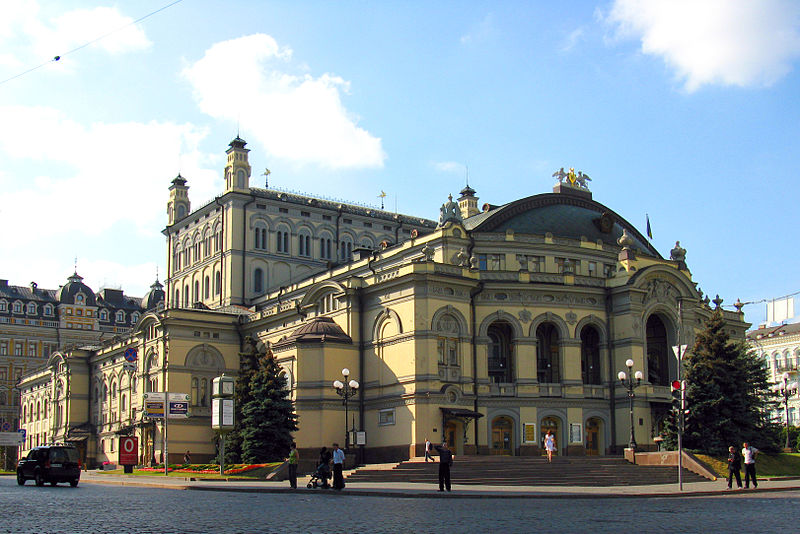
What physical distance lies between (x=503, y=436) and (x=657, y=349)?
14146 millimetres

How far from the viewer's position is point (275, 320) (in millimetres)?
69750

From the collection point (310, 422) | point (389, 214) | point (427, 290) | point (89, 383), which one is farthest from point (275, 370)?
point (89, 383)

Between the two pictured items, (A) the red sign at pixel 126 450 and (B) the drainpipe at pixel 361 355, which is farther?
(B) the drainpipe at pixel 361 355

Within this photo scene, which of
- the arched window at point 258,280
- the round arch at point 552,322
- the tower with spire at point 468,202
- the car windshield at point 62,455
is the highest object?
the tower with spire at point 468,202

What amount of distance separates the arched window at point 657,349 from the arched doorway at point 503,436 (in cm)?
1207

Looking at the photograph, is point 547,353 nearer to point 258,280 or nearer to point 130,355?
point 258,280

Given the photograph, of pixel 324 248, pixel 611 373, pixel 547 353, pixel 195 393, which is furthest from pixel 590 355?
pixel 324 248

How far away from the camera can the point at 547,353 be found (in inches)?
2448

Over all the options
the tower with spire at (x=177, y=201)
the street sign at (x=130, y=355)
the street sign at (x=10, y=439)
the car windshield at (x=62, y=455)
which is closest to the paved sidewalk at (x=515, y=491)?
the car windshield at (x=62, y=455)

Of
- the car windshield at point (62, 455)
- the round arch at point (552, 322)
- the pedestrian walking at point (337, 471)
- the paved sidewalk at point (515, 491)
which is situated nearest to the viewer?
the paved sidewalk at point (515, 491)

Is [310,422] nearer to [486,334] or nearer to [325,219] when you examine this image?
[486,334]

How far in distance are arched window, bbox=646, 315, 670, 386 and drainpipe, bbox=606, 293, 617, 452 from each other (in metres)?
4.28

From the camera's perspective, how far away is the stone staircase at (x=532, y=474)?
4194cm

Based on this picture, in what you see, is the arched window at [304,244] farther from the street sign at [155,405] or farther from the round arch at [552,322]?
the round arch at [552,322]
